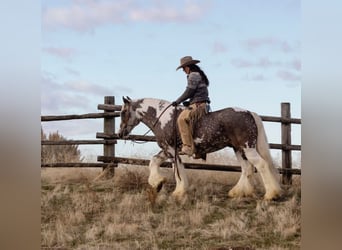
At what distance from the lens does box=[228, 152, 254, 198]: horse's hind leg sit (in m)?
3.28

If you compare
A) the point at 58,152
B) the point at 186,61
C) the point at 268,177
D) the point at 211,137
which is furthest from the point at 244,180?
the point at 58,152

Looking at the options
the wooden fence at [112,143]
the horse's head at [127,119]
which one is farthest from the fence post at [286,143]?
the horse's head at [127,119]

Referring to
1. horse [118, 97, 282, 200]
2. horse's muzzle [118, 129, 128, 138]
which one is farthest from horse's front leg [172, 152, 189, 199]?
horse's muzzle [118, 129, 128, 138]

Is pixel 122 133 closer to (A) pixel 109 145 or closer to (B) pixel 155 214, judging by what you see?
(A) pixel 109 145

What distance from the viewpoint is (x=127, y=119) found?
3506 millimetres

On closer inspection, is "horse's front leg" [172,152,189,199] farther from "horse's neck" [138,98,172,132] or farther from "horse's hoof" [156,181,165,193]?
"horse's neck" [138,98,172,132]

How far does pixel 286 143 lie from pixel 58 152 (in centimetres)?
139

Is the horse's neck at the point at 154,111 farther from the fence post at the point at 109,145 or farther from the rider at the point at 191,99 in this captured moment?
the fence post at the point at 109,145

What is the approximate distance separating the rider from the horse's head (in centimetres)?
27
